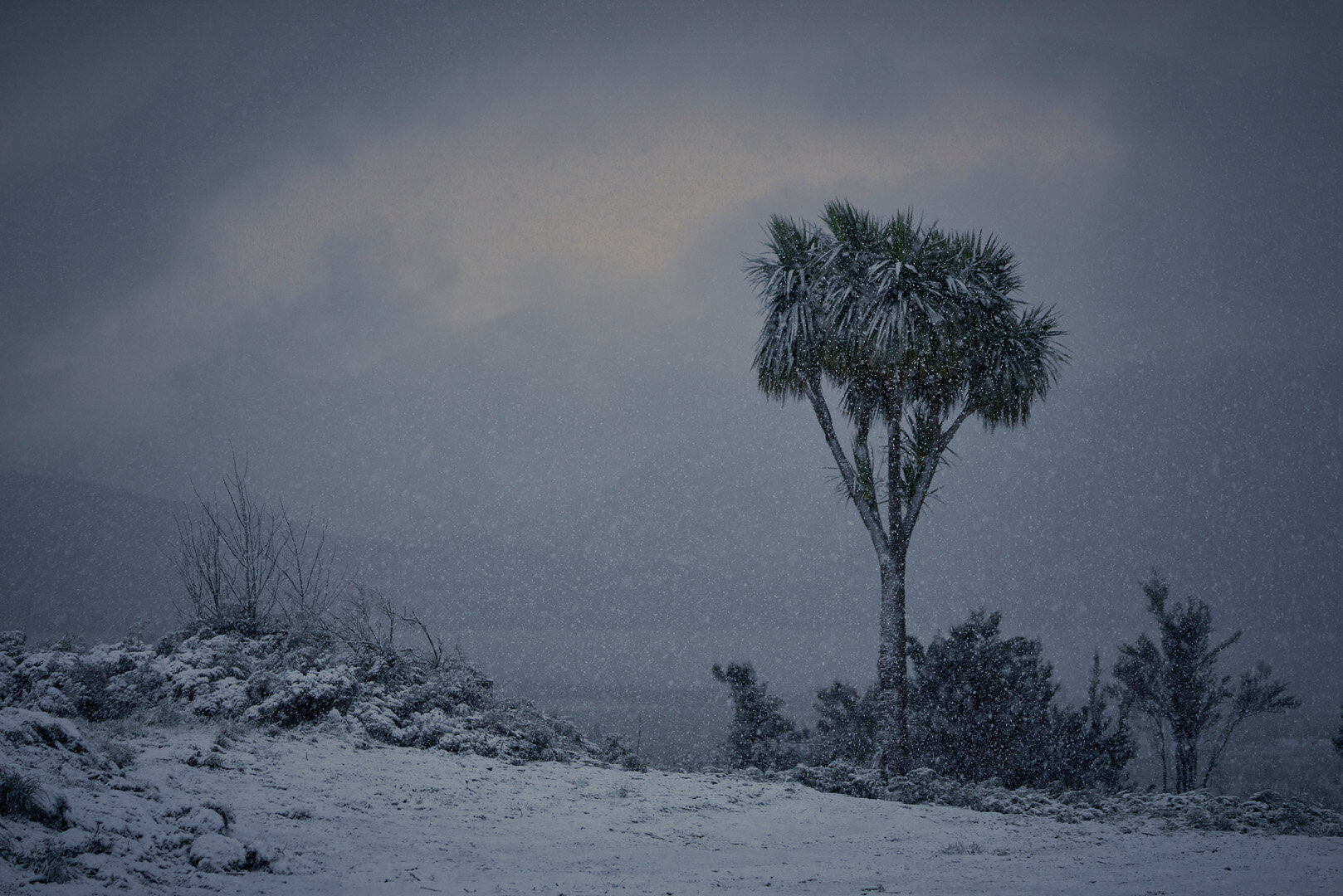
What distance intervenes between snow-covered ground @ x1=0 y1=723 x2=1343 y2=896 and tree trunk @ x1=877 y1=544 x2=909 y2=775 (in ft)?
9.40

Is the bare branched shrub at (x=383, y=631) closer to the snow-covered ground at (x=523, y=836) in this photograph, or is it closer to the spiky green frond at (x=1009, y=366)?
the snow-covered ground at (x=523, y=836)

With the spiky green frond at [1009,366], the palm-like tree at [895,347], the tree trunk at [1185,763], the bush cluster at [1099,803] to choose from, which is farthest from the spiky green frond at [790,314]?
the tree trunk at [1185,763]

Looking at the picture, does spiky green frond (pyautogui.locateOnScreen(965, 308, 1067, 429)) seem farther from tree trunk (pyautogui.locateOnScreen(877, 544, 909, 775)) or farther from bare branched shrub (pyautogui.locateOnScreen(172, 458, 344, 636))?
bare branched shrub (pyautogui.locateOnScreen(172, 458, 344, 636))

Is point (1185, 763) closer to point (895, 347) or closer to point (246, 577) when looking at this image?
point (895, 347)

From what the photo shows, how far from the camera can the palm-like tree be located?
11.1 metres

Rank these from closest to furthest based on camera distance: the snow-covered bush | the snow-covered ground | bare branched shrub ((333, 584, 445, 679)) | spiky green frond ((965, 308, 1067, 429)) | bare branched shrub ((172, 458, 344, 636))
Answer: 1. the snow-covered ground
2. the snow-covered bush
3. bare branched shrub ((333, 584, 445, 679))
4. bare branched shrub ((172, 458, 344, 636))
5. spiky green frond ((965, 308, 1067, 429))

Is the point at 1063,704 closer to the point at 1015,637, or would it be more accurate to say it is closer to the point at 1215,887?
the point at 1015,637

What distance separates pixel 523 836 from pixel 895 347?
8.23 m

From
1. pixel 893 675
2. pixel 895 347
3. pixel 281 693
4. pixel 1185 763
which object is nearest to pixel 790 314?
pixel 895 347

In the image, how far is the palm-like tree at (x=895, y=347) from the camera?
36.4ft

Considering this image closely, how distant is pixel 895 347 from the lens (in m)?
11.0

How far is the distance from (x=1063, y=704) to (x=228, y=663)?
13489 mm

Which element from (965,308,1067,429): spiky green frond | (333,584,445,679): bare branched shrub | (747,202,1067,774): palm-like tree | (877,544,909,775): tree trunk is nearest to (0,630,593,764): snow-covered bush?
(333,584,445,679): bare branched shrub

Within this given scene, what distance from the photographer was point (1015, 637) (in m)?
14.5
